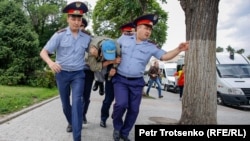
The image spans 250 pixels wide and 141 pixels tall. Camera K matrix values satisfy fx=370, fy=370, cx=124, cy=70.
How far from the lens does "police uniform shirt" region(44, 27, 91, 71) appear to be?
572 cm

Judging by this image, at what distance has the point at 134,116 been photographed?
19.7ft

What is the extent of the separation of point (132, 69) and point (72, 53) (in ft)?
3.21

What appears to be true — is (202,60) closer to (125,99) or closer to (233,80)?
(125,99)

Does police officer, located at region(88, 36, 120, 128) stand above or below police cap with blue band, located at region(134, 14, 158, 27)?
below

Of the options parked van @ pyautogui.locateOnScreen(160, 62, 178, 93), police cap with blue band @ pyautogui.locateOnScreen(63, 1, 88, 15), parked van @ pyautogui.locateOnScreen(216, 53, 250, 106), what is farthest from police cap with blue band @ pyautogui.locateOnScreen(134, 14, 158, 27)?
parked van @ pyautogui.locateOnScreen(160, 62, 178, 93)

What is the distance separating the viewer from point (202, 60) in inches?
294

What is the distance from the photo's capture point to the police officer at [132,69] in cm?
588

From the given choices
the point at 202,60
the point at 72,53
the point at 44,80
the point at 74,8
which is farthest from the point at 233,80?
the point at 74,8

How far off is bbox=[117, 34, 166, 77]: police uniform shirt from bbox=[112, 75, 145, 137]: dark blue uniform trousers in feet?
0.42

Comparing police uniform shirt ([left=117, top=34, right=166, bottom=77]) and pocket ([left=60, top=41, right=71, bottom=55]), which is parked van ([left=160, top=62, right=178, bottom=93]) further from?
pocket ([left=60, top=41, right=71, bottom=55])

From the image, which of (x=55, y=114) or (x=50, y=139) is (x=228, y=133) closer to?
(x=50, y=139)

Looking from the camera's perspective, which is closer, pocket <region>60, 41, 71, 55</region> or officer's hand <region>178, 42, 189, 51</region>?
officer's hand <region>178, 42, 189, 51</region>

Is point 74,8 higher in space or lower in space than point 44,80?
higher

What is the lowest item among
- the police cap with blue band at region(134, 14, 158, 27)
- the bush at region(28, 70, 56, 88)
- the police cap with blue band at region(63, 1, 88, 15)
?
the bush at region(28, 70, 56, 88)
